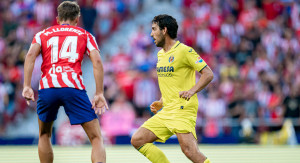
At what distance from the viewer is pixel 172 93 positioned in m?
6.93

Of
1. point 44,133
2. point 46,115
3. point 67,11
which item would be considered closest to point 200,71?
point 67,11

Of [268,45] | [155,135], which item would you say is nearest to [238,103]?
[268,45]

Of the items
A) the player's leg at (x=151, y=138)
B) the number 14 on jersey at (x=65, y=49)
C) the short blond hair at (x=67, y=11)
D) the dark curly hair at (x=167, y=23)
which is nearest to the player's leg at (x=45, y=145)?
the number 14 on jersey at (x=65, y=49)

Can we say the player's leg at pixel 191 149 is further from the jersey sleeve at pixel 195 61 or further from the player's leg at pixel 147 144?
the jersey sleeve at pixel 195 61

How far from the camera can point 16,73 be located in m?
16.4

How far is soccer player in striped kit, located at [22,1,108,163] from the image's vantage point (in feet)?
20.9

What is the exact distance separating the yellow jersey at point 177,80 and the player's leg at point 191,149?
10.3 inches

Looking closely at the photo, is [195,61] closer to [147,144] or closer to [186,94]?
[186,94]

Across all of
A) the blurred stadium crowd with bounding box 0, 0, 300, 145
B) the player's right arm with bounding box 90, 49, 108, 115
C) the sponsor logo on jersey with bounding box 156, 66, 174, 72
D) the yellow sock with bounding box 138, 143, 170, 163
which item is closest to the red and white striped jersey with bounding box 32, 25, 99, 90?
the player's right arm with bounding box 90, 49, 108, 115

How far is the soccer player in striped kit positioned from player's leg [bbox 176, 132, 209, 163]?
94 centimetres

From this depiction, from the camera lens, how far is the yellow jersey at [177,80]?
6809mm

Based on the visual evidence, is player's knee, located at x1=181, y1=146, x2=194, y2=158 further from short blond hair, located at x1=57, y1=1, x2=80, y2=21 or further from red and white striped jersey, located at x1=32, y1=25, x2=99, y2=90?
short blond hair, located at x1=57, y1=1, x2=80, y2=21

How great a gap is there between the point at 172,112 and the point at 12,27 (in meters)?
12.0

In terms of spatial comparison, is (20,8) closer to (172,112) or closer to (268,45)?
(268,45)
